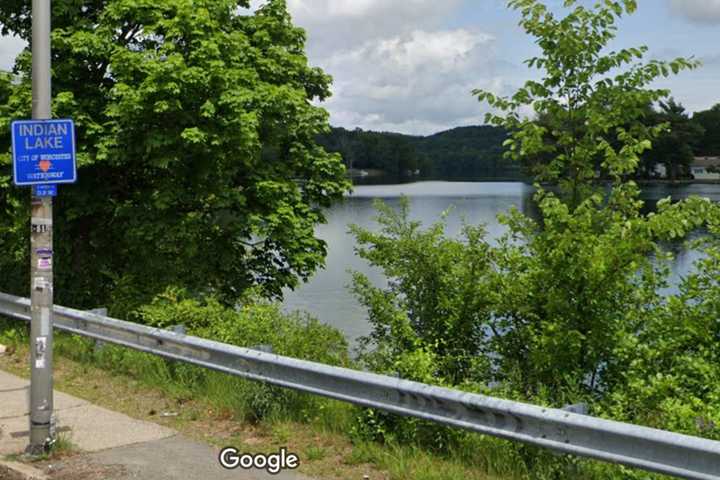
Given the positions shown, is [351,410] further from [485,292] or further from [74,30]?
[74,30]

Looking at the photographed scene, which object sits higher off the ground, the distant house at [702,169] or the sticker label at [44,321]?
the distant house at [702,169]

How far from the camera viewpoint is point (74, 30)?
14609mm

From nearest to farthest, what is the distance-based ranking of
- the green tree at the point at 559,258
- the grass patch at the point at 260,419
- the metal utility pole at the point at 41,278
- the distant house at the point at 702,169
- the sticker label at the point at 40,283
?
the grass patch at the point at 260,419 → the metal utility pole at the point at 41,278 → the sticker label at the point at 40,283 → the green tree at the point at 559,258 → the distant house at the point at 702,169

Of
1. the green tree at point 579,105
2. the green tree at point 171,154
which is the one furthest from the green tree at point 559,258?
the green tree at point 171,154

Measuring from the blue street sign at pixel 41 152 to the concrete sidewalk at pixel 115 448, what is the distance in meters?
2.13

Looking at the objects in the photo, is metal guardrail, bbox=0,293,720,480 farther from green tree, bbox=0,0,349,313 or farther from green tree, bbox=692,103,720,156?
green tree, bbox=692,103,720,156

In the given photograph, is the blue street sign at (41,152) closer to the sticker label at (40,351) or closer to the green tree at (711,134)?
the sticker label at (40,351)

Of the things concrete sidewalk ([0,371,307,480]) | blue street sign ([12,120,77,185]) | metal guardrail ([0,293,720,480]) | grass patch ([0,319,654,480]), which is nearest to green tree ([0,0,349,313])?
grass patch ([0,319,654,480])

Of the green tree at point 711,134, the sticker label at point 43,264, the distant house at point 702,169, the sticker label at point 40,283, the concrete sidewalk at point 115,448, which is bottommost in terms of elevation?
the concrete sidewalk at point 115,448

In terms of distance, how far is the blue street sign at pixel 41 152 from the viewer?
6.59 m

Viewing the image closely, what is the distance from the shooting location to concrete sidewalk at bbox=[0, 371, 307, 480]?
6199 millimetres

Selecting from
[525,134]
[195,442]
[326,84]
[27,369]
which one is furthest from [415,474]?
[326,84]

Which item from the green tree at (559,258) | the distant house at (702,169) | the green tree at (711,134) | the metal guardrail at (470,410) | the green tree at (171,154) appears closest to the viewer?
the metal guardrail at (470,410)

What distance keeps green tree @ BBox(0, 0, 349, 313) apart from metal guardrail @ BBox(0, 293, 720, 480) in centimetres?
517
